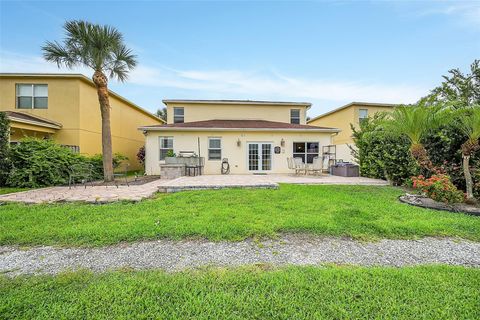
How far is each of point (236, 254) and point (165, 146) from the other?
11604mm

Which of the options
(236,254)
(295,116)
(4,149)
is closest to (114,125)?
(4,149)

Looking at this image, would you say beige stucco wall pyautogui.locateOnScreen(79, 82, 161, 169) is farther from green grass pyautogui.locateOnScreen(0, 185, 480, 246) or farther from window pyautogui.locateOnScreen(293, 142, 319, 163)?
window pyautogui.locateOnScreen(293, 142, 319, 163)

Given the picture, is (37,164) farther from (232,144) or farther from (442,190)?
(442,190)

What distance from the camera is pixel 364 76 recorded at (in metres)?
17.0

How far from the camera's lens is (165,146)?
531 inches

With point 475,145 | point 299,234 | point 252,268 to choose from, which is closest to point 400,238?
point 299,234

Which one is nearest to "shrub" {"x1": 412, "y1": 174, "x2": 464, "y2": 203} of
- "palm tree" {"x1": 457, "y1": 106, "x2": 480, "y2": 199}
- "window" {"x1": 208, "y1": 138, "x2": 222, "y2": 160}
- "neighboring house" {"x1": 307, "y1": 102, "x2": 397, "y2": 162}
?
"palm tree" {"x1": 457, "y1": 106, "x2": 480, "y2": 199}

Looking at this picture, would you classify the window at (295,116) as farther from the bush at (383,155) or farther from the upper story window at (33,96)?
the upper story window at (33,96)

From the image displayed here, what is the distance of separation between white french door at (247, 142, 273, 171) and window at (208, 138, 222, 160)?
6.13ft

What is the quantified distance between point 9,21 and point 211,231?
16.1m

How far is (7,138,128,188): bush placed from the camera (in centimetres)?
842

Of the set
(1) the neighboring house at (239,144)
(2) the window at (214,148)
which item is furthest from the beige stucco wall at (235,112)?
(2) the window at (214,148)

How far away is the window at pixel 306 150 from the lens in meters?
14.2

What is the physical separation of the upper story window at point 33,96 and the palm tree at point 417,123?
693 inches
